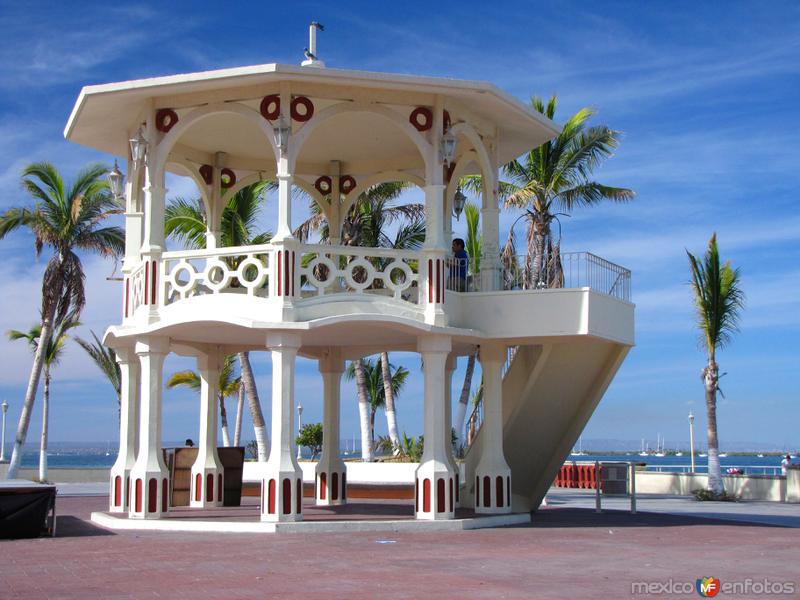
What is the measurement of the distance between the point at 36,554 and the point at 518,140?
12977 mm

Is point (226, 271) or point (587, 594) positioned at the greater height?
point (226, 271)

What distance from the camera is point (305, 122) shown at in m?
19.9

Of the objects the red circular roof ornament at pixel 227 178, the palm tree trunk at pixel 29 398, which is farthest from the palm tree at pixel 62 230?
the red circular roof ornament at pixel 227 178

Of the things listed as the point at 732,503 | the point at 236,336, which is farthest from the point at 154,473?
the point at 732,503

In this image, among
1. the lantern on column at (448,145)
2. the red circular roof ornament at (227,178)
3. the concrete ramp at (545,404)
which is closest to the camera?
the lantern on column at (448,145)

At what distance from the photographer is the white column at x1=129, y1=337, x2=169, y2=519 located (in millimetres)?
19938

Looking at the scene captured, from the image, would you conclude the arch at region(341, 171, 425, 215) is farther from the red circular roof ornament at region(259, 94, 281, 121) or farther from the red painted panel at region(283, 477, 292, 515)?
the red painted panel at region(283, 477, 292, 515)

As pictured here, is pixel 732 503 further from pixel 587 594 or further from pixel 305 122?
pixel 587 594

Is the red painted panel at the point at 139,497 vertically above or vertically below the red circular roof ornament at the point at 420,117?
below

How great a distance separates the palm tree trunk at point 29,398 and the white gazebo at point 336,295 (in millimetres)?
13588

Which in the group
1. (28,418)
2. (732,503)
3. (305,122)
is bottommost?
(732,503)

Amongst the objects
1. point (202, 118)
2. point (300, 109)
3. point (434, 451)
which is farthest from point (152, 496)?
point (300, 109)

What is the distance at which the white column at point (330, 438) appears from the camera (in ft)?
83.1

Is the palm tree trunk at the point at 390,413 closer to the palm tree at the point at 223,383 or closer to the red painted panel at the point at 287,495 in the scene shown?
the palm tree at the point at 223,383
